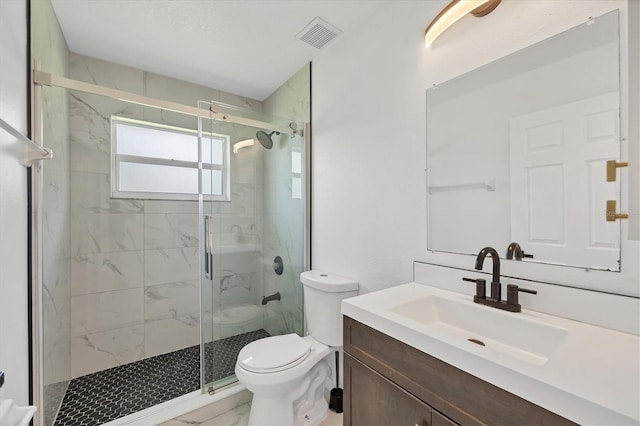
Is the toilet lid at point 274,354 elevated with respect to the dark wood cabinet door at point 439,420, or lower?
lower

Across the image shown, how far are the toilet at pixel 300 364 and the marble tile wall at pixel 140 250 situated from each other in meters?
0.50

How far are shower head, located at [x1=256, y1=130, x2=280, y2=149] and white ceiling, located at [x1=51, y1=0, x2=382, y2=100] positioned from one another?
582mm

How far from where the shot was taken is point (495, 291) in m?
1.02

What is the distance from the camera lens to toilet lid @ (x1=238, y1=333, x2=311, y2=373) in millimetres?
1441

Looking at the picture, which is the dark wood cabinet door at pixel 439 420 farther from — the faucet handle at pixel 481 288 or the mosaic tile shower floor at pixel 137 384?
the mosaic tile shower floor at pixel 137 384

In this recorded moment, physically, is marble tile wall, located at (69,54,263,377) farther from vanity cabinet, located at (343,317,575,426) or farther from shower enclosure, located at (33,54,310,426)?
vanity cabinet, located at (343,317,575,426)

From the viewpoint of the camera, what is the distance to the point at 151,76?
7.66 feet

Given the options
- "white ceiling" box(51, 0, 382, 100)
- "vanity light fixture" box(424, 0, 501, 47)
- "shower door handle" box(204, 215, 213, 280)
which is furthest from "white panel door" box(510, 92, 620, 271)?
"shower door handle" box(204, 215, 213, 280)

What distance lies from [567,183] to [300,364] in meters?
1.46

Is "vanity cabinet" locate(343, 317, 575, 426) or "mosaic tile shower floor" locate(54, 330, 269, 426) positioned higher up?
"vanity cabinet" locate(343, 317, 575, 426)

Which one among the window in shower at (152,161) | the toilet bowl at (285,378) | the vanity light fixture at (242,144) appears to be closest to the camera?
the toilet bowl at (285,378)

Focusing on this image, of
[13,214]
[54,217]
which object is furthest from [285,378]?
[54,217]

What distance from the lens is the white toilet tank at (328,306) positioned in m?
1.68


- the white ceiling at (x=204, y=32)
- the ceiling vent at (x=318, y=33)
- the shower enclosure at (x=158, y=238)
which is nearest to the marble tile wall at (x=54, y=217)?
the shower enclosure at (x=158, y=238)
